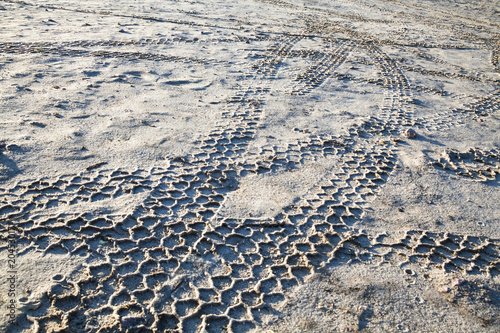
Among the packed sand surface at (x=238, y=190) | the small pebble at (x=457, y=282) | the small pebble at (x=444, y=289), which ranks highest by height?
the packed sand surface at (x=238, y=190)

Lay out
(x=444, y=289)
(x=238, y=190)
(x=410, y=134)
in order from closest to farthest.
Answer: (x=444, y=289) → (x=238, y=190) → (x=410, y=134)

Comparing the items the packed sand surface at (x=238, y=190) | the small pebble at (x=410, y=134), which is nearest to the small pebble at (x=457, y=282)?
the packed sand surface at (x=238, y=190)

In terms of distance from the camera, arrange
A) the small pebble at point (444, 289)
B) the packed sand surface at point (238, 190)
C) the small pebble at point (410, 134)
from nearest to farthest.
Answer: the packed sand surface at point (238, 190)
the small pebble at point (444, 289)
the small pebble at point (410, 134)

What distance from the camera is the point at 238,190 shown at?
291 cm

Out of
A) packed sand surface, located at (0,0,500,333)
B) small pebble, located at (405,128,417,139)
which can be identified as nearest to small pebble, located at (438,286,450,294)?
packed sand surface, located at (0,0,500,333)

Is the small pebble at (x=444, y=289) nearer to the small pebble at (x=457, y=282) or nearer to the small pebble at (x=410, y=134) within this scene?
the small pebble at (x=457, y=282)

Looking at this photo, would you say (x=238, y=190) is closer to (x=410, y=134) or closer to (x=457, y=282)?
(x=457, y=282)

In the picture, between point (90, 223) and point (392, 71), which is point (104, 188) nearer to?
point (90, 223)

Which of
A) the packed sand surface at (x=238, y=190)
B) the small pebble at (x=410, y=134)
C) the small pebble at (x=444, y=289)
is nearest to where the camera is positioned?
the packed sand surface at (x=238, y=190)

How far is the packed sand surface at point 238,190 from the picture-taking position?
2.02 m

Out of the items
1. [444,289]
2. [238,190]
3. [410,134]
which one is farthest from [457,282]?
[410,134]

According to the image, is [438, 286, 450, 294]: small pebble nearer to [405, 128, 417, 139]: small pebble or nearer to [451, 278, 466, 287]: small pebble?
[451, 278, 466, 287]: small pebble

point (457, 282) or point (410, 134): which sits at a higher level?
point (410, 134)

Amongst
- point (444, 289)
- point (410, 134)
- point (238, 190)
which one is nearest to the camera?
point (444, 289)
